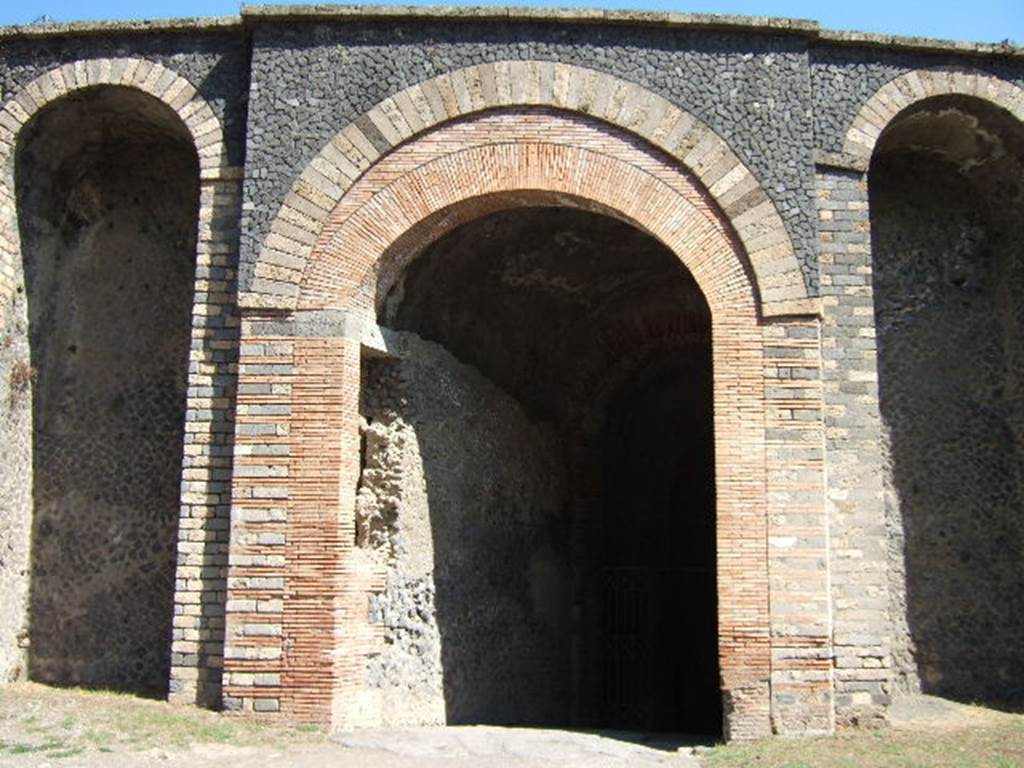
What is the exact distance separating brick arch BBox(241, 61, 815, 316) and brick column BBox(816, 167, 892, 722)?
22.8 inches

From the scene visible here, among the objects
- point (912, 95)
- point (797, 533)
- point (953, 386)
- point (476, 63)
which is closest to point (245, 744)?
point (797, 533)

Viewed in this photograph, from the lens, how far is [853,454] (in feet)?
28.5

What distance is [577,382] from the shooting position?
13.0m

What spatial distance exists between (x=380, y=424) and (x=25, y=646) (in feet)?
12.1

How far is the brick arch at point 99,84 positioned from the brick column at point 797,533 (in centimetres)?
482

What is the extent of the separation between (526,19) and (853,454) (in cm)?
435

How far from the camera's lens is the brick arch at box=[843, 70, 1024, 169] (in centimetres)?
914

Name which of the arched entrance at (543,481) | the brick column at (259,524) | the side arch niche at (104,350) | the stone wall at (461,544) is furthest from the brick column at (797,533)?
the side arch niche at (104,350)

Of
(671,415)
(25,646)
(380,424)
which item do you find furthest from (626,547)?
(25,646)

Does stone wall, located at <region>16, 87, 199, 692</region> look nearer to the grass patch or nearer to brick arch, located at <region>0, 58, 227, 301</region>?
brick arch, located at <region>0, 58, 227, 301</region>

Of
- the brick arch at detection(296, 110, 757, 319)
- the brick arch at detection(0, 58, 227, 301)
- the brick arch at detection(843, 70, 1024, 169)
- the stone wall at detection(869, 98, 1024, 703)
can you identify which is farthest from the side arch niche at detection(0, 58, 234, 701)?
the stone wall at detection(869, 98, 1024, 703)

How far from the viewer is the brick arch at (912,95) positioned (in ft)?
30.0

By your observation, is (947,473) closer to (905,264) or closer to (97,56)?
(905,264)

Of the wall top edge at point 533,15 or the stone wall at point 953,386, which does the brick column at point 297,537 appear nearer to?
the wall top edge at point 533,15
